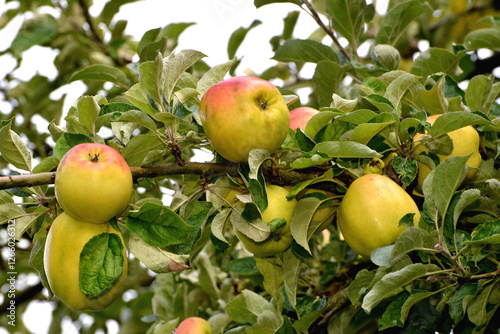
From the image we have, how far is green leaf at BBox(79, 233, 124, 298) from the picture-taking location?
1.10 m

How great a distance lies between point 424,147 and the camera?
1364 mm

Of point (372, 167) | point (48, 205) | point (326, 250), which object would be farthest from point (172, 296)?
point (372, 167)

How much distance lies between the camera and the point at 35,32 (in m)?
2.50

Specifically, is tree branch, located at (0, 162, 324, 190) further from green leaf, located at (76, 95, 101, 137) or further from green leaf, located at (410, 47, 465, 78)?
green leaf, located at (410, 47, 465, 78)

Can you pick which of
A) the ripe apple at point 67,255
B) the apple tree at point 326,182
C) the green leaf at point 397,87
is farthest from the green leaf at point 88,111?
the green leaf at point 397,87

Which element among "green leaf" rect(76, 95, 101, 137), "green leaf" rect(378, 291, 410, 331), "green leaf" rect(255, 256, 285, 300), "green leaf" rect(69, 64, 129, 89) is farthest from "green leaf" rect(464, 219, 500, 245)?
"green leaf" rect(69, 64, 129, 89)

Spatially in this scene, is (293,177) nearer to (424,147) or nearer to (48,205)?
(424,147)

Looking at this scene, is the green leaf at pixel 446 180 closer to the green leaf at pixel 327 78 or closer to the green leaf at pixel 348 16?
the green leaf at pixel 327 78

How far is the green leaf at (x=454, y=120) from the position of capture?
1.20m

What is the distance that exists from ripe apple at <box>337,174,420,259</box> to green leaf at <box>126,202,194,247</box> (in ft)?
1.28

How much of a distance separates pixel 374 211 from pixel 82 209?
0.66m

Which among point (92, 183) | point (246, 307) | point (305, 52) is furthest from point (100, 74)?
point (246, 307)

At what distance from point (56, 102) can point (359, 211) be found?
224cm

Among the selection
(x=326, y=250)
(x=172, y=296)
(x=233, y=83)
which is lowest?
(x=172, y=296)
